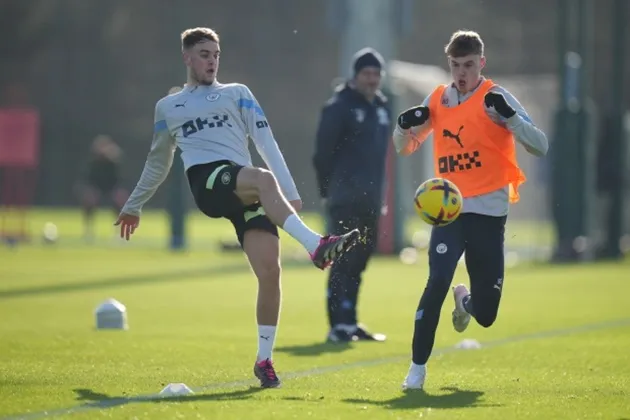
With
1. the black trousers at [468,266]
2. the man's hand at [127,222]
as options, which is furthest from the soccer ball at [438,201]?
the man's hand at [127,222]

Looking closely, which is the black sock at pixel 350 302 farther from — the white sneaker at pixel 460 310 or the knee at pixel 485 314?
the knee at pixel 485 314

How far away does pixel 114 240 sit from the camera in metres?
31.8

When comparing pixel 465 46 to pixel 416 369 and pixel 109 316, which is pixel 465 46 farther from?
pixel 109 316

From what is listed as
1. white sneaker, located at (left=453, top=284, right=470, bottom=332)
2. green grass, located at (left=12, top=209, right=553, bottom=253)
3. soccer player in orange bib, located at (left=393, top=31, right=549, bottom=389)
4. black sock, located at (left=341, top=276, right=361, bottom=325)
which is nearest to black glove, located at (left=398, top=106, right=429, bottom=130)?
soccer player in orange bib, located at (left=393, top=31, right=549, bottom=389)

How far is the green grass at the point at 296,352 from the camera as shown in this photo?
8.10 m

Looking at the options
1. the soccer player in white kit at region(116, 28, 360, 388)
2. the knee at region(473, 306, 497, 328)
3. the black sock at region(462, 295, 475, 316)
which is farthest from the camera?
the black sock at region(462, 295, 475, 316)

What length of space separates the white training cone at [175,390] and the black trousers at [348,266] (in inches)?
164

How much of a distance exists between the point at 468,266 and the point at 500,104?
1.10 meters

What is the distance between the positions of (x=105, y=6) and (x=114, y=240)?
23659 mm

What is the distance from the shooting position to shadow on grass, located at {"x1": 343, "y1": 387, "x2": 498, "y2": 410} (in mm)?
8123

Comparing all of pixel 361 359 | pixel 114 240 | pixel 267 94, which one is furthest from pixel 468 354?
pixel 267 94

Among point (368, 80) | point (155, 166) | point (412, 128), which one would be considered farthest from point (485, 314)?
point (368, 80)

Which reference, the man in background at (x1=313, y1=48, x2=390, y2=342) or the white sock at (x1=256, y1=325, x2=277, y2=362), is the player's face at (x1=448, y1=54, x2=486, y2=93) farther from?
the man in background at (x1=313, y1=48, x2=390, y2=342)

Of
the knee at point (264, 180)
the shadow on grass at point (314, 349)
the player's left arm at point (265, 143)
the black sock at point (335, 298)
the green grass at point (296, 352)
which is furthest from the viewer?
the black sock at point (335, 298)
